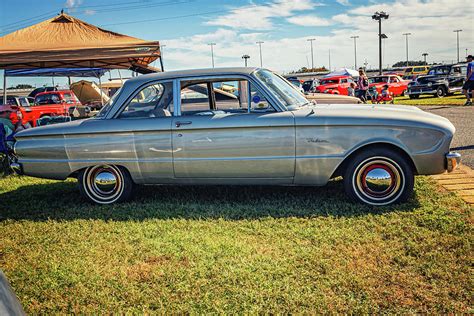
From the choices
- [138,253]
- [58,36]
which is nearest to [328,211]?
[138,253]

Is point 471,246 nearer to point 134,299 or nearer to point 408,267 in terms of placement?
point 408,267

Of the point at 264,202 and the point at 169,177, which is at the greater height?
the point at 169,177

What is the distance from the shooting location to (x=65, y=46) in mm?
9227

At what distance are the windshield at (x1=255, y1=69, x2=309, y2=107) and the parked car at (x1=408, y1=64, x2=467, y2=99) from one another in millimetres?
19664

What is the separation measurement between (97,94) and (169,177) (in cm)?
2085

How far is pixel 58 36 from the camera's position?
976cm

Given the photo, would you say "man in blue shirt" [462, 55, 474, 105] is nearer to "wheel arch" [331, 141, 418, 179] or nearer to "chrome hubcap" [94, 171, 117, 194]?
"wheel arch" [331, 141, 418, 179]

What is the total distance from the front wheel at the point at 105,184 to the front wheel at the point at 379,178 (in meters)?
2.43

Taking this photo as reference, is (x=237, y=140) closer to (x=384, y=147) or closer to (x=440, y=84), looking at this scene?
(x=384, y=147)

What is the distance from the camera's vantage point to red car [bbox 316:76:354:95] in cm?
2512

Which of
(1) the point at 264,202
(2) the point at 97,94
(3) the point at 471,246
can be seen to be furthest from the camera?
(2) the point at 97,94

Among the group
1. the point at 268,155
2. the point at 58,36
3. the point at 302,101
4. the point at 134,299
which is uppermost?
the point at 58,36

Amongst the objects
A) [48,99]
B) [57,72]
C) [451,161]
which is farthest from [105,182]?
[48,99]

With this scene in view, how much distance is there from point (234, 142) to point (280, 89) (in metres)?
0.85
